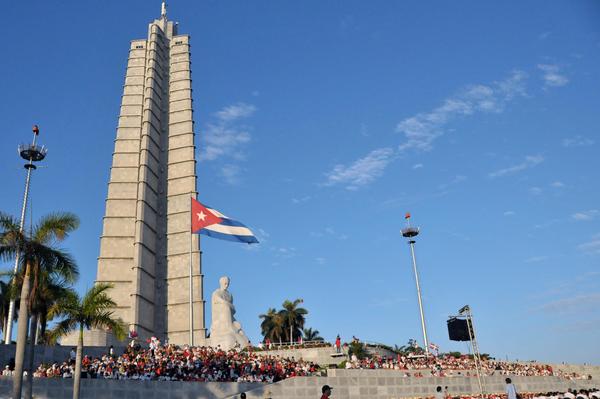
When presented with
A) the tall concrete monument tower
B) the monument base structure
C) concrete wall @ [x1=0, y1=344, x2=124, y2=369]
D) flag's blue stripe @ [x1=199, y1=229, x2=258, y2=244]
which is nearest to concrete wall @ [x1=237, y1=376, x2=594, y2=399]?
concrete wall @ [x1=0, y1=344, x2=124, y2=369]

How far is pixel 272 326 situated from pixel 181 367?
31887mm

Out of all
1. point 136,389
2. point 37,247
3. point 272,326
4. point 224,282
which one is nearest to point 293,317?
point 272,326

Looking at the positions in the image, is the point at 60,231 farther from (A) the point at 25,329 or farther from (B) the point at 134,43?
(B) the point at 134,43

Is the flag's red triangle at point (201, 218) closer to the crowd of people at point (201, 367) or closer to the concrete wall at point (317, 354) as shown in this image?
the crowd of people at point (201, 367)

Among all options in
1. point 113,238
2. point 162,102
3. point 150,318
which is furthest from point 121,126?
point 150,318

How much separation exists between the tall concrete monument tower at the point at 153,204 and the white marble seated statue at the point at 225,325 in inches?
369

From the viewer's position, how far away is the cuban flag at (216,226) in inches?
1341

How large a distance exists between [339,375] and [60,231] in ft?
48.7

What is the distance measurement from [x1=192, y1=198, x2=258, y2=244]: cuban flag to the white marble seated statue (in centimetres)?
664

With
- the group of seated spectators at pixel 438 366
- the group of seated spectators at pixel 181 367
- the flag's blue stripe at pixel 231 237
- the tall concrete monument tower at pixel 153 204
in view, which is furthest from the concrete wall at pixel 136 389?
the tall concrete monument tower at pixel 153 204

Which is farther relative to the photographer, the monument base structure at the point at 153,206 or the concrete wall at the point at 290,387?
the monument base structure at the point at 153,206

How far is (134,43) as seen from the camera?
6544 centimetres

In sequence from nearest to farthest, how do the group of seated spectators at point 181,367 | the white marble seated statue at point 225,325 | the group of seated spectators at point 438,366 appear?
the group of seated spectators at point 181,367 < the group of seated spectators at point 438,366 < the white marble seated statue at point 225,325

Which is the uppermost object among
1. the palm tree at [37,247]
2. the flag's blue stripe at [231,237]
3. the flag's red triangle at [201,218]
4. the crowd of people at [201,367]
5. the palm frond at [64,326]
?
the flag's red triangle at [201,218]
